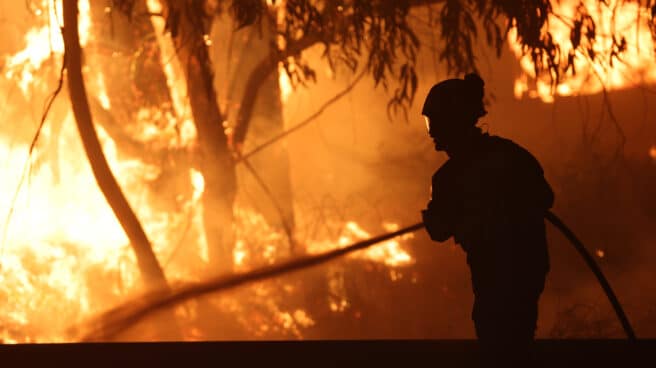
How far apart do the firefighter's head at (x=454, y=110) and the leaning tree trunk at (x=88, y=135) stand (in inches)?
105

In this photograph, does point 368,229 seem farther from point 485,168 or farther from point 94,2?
point 485,168

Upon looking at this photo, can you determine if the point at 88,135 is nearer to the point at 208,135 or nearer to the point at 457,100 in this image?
the point at 208,135

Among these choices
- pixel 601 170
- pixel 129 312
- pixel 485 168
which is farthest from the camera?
pixel 601 170

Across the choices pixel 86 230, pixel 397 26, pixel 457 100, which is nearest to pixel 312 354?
pixel 457 100

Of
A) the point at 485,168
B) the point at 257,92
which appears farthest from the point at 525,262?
the point at 257,92

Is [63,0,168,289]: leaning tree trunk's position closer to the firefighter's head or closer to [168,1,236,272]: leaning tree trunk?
[168,1,236,272]: leaning tree trunk

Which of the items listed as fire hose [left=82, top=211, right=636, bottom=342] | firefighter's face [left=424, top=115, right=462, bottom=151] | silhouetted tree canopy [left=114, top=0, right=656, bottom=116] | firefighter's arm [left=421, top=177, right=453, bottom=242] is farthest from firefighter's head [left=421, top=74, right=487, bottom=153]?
fire hose [left=82, top=211, right=636, bottom=342]

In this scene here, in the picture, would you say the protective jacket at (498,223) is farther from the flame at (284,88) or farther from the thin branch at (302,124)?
the flame at (284,88)

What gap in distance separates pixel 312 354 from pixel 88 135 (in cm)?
210

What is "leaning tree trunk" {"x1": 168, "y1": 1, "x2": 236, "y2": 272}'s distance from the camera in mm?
4109

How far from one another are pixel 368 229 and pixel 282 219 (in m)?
0.65

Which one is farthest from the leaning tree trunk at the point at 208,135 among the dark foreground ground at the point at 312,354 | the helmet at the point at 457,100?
the helmet at the point at 457,100

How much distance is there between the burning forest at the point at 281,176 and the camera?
181 inches

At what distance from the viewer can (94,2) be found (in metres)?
4.43
